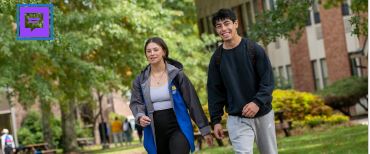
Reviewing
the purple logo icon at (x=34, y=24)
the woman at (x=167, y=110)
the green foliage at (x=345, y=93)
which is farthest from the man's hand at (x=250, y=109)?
the green foliage at (x=345, y=93)

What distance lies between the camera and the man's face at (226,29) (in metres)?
8.94

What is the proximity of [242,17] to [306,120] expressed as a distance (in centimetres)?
2187

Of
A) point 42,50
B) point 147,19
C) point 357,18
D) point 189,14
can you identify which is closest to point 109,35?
point 147,19

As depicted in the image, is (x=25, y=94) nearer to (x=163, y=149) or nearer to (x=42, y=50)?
(x=42, y=50)

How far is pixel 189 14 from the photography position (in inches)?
2104

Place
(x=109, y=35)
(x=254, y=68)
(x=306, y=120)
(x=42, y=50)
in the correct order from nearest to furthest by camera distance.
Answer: (x=254, y=68), (x=42, y=50), (x=306, y=120), (x=109, y=35)

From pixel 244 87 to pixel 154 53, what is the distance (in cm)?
89

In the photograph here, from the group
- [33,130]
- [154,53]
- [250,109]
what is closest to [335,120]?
[154,53]

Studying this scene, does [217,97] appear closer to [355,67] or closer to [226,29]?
[226,29]

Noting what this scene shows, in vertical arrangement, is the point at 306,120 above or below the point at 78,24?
below

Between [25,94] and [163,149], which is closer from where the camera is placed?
[163,149]

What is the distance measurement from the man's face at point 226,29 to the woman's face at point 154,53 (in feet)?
2.01

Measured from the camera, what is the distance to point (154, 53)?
927 cm

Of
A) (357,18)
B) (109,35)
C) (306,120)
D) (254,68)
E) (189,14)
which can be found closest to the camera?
(254,68)
